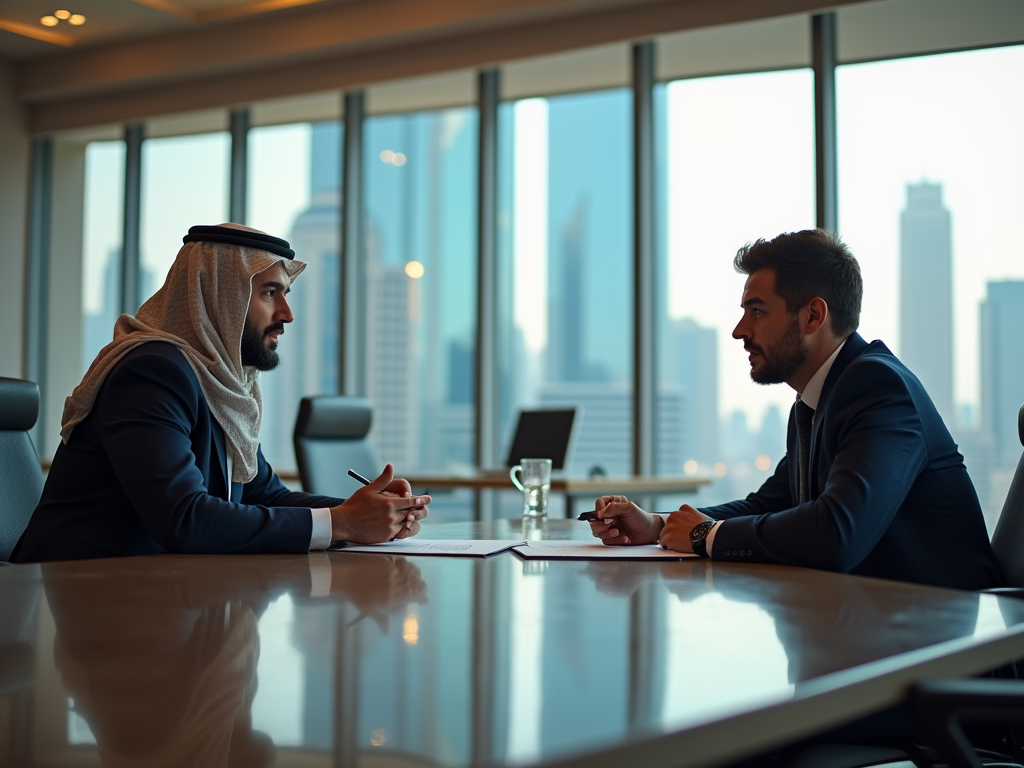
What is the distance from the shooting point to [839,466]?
159cm

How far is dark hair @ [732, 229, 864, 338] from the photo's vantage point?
2.02 meters

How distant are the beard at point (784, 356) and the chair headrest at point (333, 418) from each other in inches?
89.1

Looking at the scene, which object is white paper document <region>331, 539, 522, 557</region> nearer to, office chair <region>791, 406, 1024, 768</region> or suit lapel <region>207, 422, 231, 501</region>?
suit lapel <region>207, 422, 231, 501</region>

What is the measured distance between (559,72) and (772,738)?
550cm

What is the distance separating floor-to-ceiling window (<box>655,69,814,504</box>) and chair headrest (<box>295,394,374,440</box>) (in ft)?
6.48

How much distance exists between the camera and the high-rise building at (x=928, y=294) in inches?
183

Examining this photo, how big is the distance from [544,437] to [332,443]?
4.37ft

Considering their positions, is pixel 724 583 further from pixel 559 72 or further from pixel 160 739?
pixel 559 72

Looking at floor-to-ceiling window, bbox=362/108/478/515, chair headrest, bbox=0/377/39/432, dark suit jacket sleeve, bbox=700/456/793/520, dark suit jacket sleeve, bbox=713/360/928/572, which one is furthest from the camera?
floor-to-ceiling window, bbox=362/108/478/515

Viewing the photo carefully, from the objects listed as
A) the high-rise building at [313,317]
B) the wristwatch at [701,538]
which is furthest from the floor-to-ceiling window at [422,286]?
the wristwatch at [701,538]

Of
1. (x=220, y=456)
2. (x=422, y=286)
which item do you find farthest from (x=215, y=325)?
(x=422, y=286)

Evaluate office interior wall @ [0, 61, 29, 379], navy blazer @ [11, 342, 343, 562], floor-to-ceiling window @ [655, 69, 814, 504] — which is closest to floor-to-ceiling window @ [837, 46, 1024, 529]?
floor-to-ceiling window @ [655, 69, 814, 504]

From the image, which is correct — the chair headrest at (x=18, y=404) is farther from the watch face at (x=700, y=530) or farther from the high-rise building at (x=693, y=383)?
the high-rise building at (x=693, y=383)

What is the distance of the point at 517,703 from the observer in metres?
0.69
